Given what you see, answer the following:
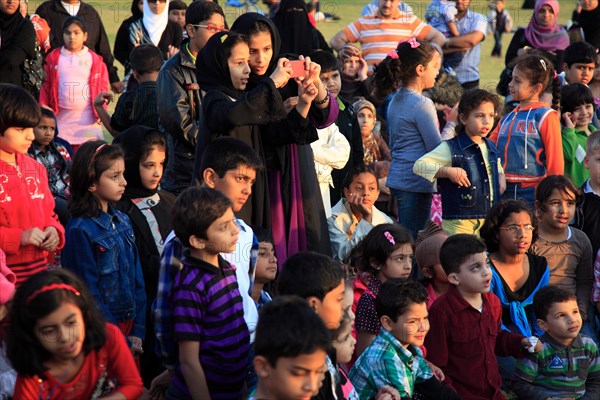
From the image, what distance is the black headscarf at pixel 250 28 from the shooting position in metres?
4.91

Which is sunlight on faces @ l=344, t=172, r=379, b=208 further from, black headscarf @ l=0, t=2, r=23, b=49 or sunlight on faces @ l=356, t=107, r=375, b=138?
black headscarf @ l=0, t=2, r=23, b=49

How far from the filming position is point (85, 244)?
4.40 m

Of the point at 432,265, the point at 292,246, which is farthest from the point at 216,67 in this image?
the point at 432,265

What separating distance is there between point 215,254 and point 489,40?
1952cm

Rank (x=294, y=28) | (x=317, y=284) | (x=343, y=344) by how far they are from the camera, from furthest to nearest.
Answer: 1. (x=294, y=28)
2. (x=343, y=344)
3. (x=317, y=284)

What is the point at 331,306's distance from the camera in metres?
3.87

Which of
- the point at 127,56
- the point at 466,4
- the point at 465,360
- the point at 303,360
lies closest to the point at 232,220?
the point at 303,360

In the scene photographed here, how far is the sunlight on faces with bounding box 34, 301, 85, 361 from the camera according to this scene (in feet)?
11.1

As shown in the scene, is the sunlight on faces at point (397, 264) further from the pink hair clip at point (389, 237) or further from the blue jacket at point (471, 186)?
the blue jacket at point (471, 186)

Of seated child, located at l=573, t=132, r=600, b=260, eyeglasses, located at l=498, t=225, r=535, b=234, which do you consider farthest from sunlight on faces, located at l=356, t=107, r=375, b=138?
eyeglasses, located at l=498, t=225, r=535, b=234

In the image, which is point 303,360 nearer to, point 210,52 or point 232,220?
point 232,220

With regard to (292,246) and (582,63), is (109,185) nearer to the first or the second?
(292,246)

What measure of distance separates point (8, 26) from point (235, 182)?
5089 mm

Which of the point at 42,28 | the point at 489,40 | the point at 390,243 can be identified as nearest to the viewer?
the point at 390,243
